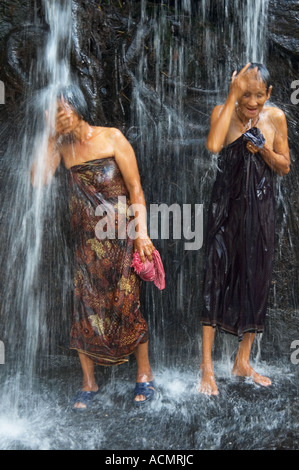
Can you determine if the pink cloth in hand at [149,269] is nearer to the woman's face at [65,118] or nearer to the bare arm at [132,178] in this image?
the bare arm at [132,178]

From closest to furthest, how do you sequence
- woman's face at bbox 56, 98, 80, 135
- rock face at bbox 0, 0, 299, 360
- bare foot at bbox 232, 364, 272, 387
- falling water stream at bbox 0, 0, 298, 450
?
woman's face at bbox 56, 98, 80, 135 → bare foot at bbox 232, 364, 272, 387 → falling water stream at bbox 0, 0, 298, 450 → rock face at bbox 0, 0, 299, 360

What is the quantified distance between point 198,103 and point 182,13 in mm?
844

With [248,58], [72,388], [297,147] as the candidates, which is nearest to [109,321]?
[72,388]

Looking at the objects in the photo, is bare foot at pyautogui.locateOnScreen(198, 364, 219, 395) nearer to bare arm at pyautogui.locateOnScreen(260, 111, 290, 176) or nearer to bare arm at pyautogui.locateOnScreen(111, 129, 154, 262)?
bare arm at pyautogui.locateOnScreen(111, 129, 154, 262)

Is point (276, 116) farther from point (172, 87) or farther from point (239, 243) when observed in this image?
point (172, 87)

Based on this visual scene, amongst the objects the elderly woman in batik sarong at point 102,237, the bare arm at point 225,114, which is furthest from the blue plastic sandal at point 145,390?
the bare arm at point 225,114

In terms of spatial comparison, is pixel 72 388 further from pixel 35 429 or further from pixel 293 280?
pixel 293 280

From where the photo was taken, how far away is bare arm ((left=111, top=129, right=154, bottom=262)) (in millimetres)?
3650

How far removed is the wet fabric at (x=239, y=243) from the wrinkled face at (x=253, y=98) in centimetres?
20

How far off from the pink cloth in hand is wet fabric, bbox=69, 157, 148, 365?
0.20 ft

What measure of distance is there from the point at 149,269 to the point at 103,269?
0.31 metres

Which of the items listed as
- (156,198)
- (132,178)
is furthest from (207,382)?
(156,198)

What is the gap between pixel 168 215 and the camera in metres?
4.71

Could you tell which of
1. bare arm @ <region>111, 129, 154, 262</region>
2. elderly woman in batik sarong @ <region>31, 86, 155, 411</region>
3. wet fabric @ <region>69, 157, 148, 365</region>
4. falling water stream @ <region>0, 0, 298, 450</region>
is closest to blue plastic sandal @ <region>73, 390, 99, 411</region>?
elderly woman in batik sarong @ <region>31, 86, 155, 411</region>
